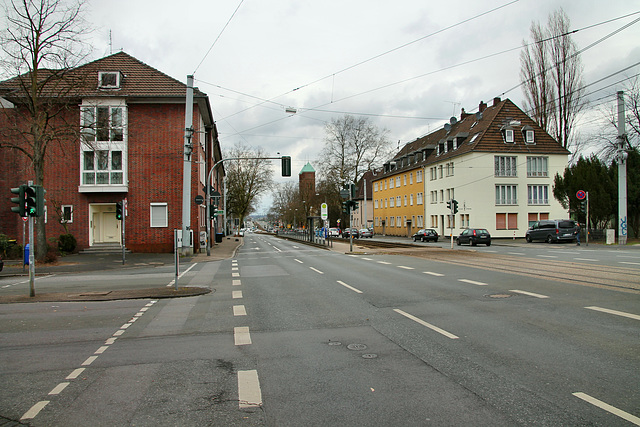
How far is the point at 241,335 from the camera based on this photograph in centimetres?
742

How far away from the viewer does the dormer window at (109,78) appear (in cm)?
2971

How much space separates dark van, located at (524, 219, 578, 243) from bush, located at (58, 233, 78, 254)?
35.1 metres

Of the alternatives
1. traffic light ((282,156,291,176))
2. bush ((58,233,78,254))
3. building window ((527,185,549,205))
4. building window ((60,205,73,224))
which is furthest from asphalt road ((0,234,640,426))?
building window ((527,185,549,205))

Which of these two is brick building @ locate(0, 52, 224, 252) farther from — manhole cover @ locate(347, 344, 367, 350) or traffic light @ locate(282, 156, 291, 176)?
manhole cover @ locate(347, 344, 367, 350)

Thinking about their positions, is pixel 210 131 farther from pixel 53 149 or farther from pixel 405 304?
pixel 405 304

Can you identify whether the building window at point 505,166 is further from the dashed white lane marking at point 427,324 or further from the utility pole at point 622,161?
the dashed white lane marking at point 427,324

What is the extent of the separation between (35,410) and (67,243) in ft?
86.1

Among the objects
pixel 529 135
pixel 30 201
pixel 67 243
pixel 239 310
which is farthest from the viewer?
pixel 529 135

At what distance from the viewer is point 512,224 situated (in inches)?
2029

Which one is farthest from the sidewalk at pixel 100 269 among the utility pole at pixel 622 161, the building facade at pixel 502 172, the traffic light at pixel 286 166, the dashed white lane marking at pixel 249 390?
the building facade at pixel 502 172

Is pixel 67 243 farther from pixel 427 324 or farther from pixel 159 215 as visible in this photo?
pixel 427 324

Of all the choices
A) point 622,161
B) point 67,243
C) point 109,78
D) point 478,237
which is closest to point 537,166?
→ point 478,237

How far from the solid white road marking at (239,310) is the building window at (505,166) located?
46288 mm

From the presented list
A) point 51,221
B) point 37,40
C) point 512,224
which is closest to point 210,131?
point 51,221
